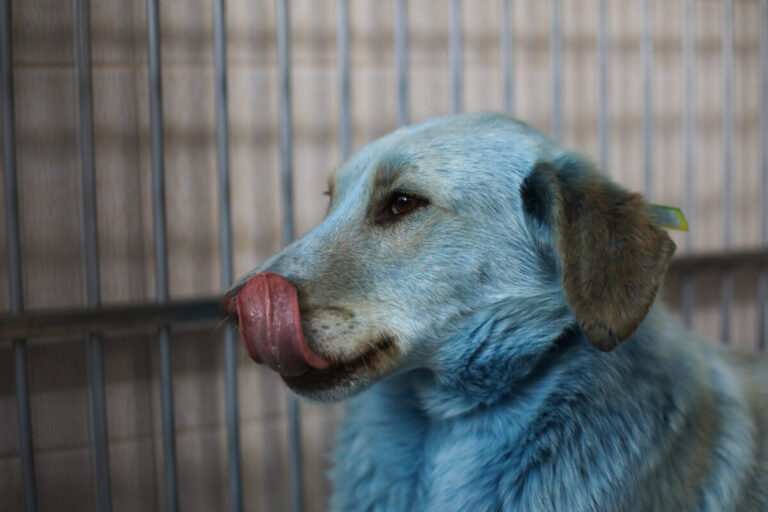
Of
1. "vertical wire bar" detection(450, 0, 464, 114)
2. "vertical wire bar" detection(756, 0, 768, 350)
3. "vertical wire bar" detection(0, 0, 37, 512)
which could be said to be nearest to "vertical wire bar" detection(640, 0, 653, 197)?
"vertical wire bar" detection(756, 0, 768, 350)

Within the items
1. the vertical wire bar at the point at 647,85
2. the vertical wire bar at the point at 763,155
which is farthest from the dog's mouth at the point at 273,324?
the vertical wire bar at the point at 763,155

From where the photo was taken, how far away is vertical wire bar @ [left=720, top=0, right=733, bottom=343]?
2.05 metres

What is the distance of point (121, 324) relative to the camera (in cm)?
139

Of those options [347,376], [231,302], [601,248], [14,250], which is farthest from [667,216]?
[14,250]

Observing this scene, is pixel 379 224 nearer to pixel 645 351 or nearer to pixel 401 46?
pixel 645 351

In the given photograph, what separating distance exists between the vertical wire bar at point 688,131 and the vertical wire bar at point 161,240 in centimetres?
155

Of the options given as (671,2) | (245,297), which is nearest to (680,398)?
(245,297)

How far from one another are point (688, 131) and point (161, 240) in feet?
5.29

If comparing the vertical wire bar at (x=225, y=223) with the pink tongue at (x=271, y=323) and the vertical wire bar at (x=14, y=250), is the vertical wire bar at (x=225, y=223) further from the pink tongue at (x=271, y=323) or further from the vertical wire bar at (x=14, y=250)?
the pink tongue at (x=271, y=323)

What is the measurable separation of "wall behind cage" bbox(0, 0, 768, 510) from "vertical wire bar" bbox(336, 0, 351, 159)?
0.09m

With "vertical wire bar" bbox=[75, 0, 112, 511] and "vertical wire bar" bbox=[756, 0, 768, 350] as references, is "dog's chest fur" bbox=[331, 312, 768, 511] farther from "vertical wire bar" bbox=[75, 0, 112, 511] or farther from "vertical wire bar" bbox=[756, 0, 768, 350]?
"vertical wire bar" bbox=[756, 0, 768, 350]

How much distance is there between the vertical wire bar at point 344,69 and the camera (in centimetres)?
156

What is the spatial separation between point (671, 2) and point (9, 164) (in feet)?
6.44

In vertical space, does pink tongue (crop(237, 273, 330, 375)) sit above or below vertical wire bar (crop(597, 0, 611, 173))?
below
